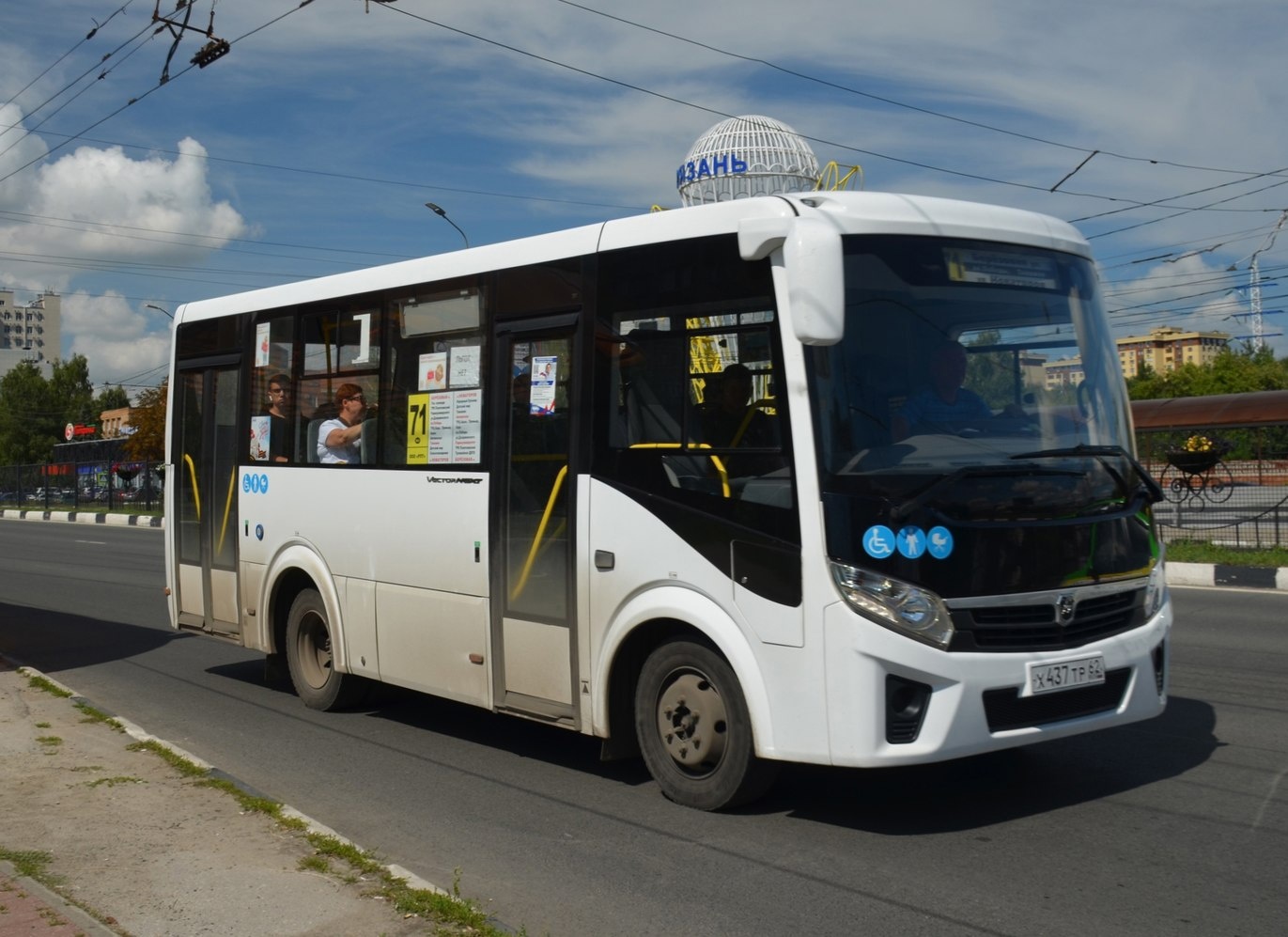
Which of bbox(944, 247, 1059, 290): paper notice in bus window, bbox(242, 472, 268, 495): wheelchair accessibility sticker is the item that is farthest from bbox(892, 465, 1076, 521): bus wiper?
bbox(242, 472, 268, 495): wheelchair accessibility sticker

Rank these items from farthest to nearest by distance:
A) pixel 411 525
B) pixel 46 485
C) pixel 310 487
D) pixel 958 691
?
pixel 46 485
pixel 310 487
pixel 411 525
pixel 958 691

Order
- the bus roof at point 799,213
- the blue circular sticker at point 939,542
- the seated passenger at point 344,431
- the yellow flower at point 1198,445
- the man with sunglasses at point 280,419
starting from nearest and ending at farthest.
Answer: the blue circular sticker at point 939,542, the bus roof at point 799,213, the seated passenger at point 344,431, the man with sunglasses at point 280,419, the yellow flower at point 1198,445

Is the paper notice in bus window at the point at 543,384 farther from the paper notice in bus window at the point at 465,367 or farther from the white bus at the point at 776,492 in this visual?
the paper notice in bus window at the point at 465,367

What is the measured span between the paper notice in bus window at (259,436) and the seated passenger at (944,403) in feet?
17.8

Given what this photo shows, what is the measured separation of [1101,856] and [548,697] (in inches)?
112

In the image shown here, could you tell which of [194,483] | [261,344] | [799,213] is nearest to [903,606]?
[799,213]

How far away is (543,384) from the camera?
6.96 m

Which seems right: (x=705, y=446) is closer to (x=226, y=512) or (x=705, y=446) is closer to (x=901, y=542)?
(x=901, y=542)

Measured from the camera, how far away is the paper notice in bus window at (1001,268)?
19.3ft

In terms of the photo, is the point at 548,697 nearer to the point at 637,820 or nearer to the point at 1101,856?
the point at 637,820

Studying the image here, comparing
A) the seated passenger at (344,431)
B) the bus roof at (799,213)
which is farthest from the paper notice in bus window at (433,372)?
the seated passenger at (344,431)

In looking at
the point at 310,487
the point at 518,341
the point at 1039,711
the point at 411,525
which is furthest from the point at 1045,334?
the point at 310,487

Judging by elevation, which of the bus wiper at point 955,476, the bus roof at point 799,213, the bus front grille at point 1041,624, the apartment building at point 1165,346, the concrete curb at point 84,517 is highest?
the apartment building at point 1165,346

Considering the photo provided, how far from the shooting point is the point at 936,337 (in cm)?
574
